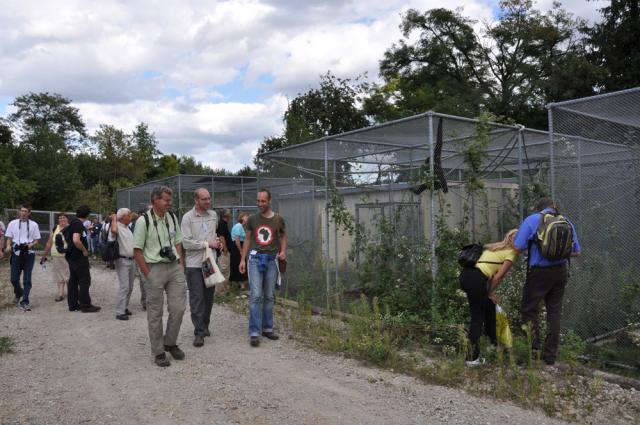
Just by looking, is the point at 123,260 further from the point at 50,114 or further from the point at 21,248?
the point at 50,114

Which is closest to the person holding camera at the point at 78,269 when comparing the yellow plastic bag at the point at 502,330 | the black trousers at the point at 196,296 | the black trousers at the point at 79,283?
the black trousers at the point at 79,283

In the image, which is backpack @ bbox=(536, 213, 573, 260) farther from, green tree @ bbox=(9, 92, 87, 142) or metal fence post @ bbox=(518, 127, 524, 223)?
green tree @ bbox=(9, 92, 87, 142)

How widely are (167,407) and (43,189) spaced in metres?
32.2

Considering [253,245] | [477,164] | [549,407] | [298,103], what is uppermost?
[298,103]

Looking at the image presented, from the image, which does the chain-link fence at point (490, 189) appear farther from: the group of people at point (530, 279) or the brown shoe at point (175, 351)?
A: the brown shoe at point (175, 351)

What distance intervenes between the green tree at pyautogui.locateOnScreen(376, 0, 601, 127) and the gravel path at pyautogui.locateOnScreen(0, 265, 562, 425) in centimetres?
2176

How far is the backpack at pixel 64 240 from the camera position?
29.6 ft

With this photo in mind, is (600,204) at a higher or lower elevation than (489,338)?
higher

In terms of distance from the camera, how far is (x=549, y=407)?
4.64 m

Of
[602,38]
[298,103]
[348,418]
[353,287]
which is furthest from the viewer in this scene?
[298,103]

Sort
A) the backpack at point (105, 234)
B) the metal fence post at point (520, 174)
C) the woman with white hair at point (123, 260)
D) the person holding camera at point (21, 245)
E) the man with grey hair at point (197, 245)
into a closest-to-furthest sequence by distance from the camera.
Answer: the man with grey hair at point (197, 245)
the metal fence post at point (520, 174)
the woman with white hair at point (123, 260)
the person holding camera at point (21, 245)
the backpack at point (105, 234)

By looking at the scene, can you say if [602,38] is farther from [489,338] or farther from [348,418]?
[348,418]

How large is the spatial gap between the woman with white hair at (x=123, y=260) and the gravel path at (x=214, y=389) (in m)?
1.19

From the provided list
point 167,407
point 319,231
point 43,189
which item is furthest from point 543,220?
point 43,189
